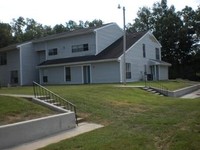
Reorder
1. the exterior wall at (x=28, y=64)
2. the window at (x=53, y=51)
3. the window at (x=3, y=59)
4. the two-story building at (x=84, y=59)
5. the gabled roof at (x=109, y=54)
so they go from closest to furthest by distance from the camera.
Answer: the gabled roof at (x=109, y=54) < the two-story building at (x=84, y=59) < the window at (x=53, y=51) < the exterior wall at (x=28, y=64) < the window at (x=3, y=59)

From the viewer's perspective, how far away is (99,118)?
13641mm

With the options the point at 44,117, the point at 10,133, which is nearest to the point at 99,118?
the point at 44,117

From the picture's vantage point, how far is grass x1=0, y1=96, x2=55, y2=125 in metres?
11.7

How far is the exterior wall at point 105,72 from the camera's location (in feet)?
110

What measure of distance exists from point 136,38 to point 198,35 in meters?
18.8

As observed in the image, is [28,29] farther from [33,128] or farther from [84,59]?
[33,128]

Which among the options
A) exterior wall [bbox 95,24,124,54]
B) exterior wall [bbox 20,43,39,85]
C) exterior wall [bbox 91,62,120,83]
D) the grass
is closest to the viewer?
the grass

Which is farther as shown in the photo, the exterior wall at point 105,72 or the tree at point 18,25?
the tree at point 18,25

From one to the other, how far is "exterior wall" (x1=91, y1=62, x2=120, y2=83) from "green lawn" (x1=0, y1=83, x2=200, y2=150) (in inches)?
608

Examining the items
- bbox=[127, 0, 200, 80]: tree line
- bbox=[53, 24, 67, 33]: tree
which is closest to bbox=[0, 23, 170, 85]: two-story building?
bbox=[127, 0, 200, 80]: tree line

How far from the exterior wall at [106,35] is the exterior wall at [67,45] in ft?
1.84

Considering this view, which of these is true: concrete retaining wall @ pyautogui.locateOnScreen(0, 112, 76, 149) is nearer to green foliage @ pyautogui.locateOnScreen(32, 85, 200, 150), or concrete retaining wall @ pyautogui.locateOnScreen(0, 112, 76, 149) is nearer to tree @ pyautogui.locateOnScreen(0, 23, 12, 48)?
green foliage @ pyautogui.locateOnScreen(32, 85, 200, 150)

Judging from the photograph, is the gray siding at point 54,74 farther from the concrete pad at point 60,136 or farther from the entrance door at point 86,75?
the concrete pad at point 60,136

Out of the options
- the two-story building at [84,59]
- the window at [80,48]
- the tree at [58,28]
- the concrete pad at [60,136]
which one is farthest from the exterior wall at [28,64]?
the concrete pad at [60,136]
